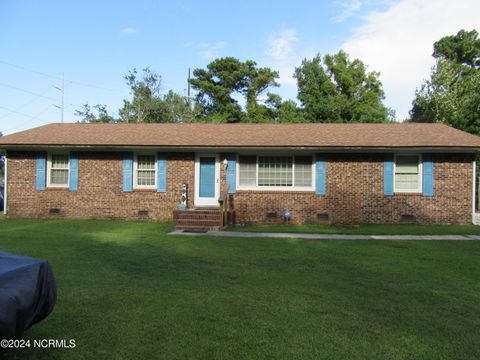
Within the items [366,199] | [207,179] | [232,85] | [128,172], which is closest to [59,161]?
[128,172]

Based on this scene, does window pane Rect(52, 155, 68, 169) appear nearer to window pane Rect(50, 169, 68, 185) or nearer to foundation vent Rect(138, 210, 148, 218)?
window pane Rect(50, 169, 68, 185)

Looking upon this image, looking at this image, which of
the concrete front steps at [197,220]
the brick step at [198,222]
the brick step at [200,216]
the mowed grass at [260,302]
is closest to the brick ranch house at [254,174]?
the concrete front steps at [197,220]

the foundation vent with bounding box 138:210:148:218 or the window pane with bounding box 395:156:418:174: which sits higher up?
the window pane with bounding box 395:156:418:174

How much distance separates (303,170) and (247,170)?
2.03 m

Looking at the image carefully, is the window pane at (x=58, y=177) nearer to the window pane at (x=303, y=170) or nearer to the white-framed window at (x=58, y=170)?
the white-framed window at (x=58, y=170)

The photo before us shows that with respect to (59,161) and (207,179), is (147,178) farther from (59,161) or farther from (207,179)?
(59,161)

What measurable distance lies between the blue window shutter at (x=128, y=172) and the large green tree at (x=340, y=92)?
2154 centimetres

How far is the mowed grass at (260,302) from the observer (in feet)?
12.0

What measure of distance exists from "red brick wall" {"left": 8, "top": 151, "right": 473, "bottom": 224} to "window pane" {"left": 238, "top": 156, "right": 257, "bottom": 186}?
19.4 inches

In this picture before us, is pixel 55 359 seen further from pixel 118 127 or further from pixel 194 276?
pixel 118 127

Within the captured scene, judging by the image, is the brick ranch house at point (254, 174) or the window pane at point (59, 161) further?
the window pane at point (59, 161)

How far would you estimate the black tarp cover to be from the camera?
2.76 meters

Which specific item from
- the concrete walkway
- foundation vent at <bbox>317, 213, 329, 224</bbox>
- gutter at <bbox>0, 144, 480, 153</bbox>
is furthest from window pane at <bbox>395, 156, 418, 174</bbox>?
the concrete walkway

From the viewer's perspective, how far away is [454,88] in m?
27.5
